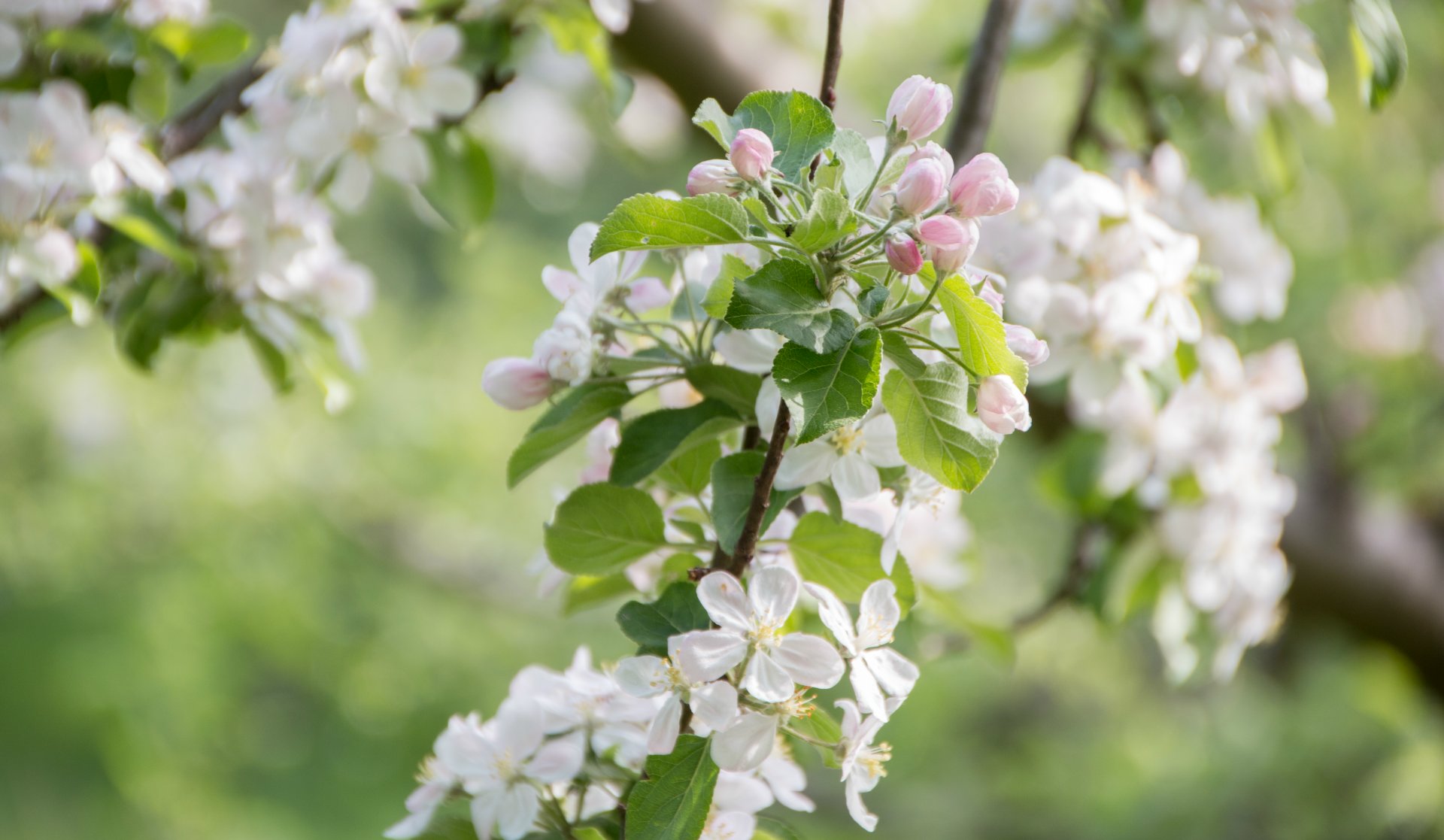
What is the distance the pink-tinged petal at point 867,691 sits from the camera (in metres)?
0.56

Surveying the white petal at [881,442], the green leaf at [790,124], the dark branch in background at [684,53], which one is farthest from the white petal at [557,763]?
the dark branch in background at [684,53]

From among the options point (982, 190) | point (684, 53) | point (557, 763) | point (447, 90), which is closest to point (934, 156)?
point (982, 190)

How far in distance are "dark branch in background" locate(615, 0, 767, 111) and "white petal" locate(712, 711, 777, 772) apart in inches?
43.7

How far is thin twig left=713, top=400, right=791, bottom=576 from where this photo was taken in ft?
1.85

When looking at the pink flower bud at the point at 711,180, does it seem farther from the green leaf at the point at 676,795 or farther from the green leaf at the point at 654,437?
the green leaf at the point at 676,795

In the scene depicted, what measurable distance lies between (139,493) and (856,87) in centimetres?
196

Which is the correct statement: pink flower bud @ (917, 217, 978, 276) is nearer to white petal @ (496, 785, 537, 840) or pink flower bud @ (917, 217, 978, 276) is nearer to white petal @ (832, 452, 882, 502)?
white petal @ (832, 452, 882, 502)

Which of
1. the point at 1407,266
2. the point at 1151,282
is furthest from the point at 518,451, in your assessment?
the point at 1407,266

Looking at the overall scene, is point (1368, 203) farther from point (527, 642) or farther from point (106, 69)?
point (106, 69)

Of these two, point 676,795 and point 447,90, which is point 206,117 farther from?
point 676,795

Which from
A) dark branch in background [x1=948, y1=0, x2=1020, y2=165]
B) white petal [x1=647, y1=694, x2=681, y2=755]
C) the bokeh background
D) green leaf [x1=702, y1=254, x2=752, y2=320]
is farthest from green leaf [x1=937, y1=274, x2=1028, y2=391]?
the bokeh background

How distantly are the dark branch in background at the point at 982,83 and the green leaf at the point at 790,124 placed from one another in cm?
39

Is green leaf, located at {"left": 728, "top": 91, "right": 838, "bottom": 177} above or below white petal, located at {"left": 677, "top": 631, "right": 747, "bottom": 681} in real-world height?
above

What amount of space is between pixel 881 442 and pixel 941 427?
70 millimetres
